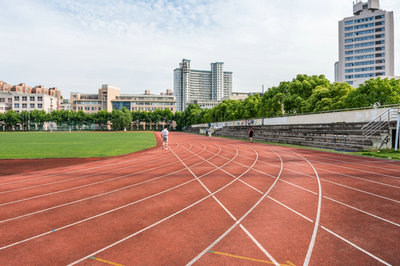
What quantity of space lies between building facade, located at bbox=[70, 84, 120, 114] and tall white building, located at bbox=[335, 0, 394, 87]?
106818mm

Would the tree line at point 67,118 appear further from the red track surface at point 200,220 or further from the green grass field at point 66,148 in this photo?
the red track surface at point 200,220

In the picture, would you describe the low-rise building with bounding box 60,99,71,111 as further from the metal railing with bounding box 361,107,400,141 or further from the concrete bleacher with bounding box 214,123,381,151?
the metal railing with bounding box 361,107,400,141

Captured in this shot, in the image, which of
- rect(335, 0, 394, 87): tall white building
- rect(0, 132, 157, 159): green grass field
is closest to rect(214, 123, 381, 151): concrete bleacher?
rect(0, 132, 157, 159): green grass field

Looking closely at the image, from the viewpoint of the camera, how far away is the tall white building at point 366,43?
81.7 m

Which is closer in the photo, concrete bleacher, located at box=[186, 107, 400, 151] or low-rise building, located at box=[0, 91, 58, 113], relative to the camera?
concrete bleacher, located at box=[186, 107, 400, 151]

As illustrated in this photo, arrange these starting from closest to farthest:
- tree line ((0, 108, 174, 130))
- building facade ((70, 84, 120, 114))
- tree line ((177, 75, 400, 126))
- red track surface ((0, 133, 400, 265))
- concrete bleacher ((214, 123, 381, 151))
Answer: red track surface ((0, 133, 400, 265)) → concrete bleacher ((214, 123, 381, 151)) → tree line ((177, 75, 400, 126)) → tree line ((0, 108, 174, 130)) → building facade ((70, 84, 120, 114))

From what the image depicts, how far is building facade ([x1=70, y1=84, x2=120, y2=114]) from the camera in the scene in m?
115

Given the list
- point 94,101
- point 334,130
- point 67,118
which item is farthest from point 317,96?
point 94,101

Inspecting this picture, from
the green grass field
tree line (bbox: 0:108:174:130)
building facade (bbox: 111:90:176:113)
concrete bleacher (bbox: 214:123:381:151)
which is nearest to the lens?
the green grass field

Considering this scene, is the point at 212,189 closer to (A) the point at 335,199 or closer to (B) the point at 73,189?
(A) the point at 335,199

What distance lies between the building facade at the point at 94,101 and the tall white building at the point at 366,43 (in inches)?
4205

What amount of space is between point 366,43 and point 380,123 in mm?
88876

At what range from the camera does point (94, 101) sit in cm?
11700

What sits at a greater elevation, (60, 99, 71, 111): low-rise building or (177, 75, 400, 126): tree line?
(60, 99, 71, 111): low-rise building
